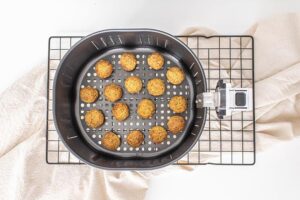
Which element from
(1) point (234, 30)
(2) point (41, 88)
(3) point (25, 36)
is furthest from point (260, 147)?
(3) point (25, 36)

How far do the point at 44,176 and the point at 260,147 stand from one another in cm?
62

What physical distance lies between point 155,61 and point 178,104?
5.2 inches

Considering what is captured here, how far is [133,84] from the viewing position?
109 centimetres

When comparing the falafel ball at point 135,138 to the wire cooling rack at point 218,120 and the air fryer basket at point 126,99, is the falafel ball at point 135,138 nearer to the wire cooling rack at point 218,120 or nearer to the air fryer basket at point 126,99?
the air fryer basket at point 126,99

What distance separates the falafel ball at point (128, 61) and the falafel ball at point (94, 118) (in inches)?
5.6

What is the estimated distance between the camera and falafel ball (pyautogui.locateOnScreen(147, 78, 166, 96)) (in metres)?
1.09

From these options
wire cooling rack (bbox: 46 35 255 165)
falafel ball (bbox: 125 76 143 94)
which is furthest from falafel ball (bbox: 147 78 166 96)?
wire cooling rack (bbox: 46 35 255 165)

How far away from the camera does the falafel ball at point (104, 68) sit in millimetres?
1096

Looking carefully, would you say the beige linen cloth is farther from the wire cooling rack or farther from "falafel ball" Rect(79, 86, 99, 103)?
"falafel ball" Rect(79, 86, 99, 103)

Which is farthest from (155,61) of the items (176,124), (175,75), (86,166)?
(86,166)

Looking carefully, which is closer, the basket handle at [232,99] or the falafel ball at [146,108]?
the basket handle at [232,99]

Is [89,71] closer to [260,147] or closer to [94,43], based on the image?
[94,43]

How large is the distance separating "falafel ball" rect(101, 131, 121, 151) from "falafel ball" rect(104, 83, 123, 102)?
0.10m

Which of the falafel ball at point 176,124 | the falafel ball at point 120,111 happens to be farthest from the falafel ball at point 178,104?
the falafel ball at point 120,111
